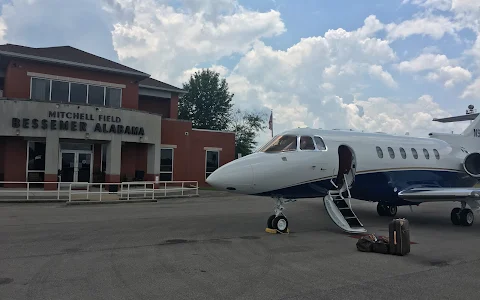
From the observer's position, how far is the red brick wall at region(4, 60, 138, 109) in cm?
2592

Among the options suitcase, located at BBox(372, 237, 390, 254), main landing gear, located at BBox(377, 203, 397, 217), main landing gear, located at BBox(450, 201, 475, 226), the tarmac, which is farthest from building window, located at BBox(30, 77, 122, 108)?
suitcase, located at BBox(372, 237, 390, 254)

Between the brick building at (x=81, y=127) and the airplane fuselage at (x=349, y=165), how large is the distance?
52.1 feet

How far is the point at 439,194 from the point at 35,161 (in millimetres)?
22691

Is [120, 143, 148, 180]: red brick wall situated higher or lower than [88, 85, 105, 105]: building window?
lower

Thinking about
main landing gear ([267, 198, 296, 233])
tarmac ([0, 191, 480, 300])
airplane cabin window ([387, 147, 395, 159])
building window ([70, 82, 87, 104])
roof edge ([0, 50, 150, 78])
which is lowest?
tarmac ([0, 191, 480, 300])

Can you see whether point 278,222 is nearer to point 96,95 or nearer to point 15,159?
point 15,159

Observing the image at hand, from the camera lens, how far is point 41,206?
17.8m

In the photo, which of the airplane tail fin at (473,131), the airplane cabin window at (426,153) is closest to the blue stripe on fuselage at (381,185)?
the airplane cabin window at (426,153)

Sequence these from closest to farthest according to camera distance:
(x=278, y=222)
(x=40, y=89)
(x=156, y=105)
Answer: (x=278, y=222), (x=40, y=89), (x=156, y=105)

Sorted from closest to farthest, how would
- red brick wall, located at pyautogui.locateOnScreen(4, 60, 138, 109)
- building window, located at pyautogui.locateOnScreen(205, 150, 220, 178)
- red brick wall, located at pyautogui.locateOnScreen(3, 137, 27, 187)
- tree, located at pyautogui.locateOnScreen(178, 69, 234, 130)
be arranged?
red brick wall, located at pyautogui.locateOnScreen(3, 137, 27, 187) < red brick wall, located at pyautogui.locateOnScreen(4, 60, 138, 109) < building window, located at pyautogui.locateOnScreen(205, 150, 220, 178) < tree, located at pyautogui.locateOnScreen(178, 69, 234, 130)

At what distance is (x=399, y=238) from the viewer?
9.23 meters

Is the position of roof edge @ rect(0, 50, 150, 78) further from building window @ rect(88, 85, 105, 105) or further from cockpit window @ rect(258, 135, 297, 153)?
cockpit window @ rect(258, 135, 297, 153)

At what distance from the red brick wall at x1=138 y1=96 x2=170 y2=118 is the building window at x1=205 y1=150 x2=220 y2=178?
17.6 ft

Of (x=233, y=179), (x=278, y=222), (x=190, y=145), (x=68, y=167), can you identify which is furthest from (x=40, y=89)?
(x=278, y=222)
